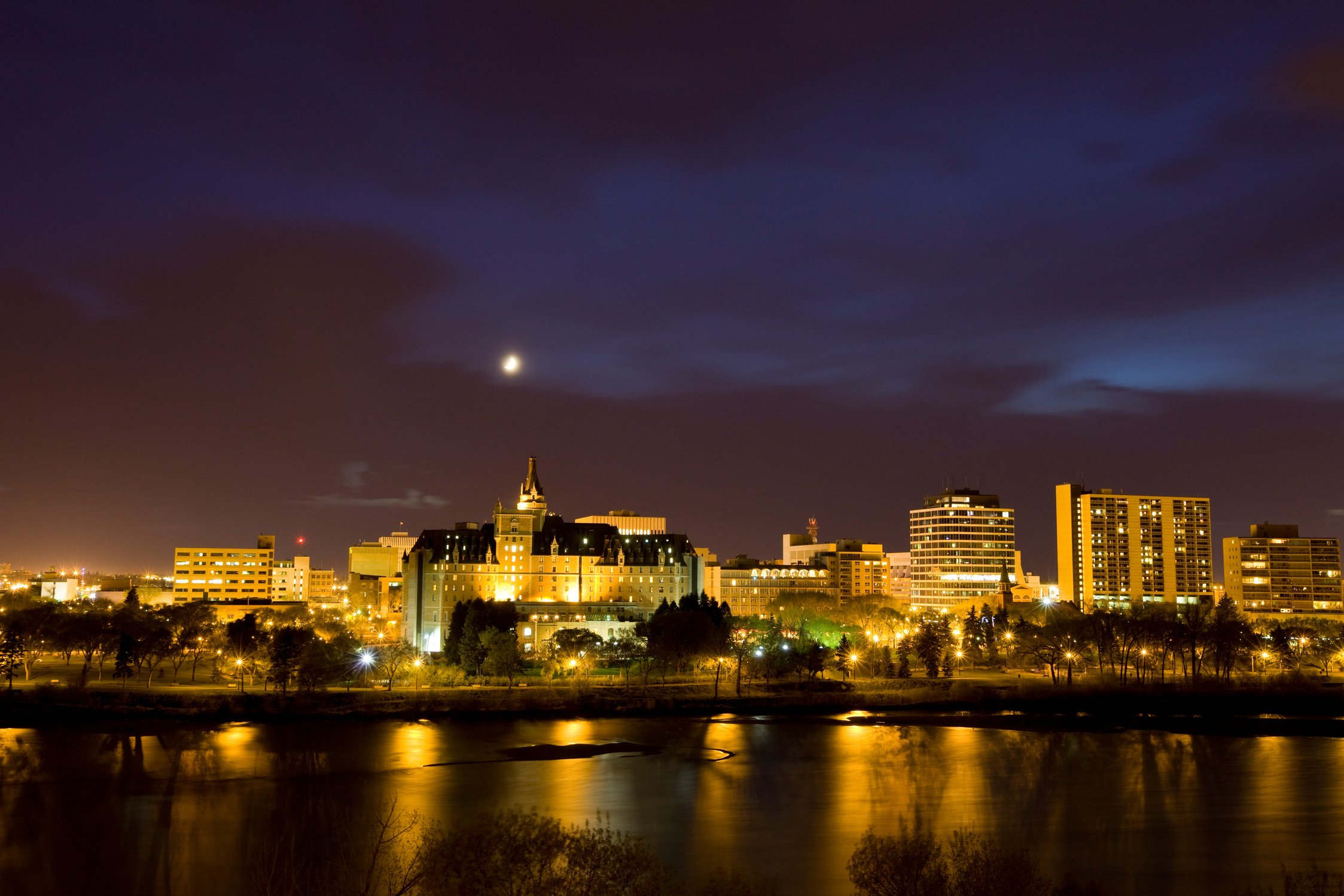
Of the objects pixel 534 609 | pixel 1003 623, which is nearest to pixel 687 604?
pixel 534 609

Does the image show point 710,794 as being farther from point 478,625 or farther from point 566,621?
point 566,621

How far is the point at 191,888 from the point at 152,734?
1472 inches

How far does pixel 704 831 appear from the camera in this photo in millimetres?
46656

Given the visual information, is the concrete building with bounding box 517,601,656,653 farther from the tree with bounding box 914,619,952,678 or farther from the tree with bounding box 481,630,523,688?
the tree with bounding box 914,619,952,678


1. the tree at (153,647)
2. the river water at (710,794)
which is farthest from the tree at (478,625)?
the tree at (153,647)

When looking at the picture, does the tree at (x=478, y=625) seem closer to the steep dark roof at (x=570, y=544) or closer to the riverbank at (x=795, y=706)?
the riverbank at (x=795, y=706)

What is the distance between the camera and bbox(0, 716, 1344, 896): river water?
136 ft

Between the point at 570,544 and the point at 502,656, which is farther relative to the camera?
the point at 570,544

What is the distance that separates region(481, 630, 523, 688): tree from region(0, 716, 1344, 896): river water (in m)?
15.6

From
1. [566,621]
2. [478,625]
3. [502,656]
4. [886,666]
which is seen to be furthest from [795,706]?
[566,621]

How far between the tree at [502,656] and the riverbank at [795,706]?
2262 mm

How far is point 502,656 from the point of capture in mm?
93250

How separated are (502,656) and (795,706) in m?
24.9

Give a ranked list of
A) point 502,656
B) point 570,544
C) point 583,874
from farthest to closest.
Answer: point 570,544 → point 502,656 → point 583,874
